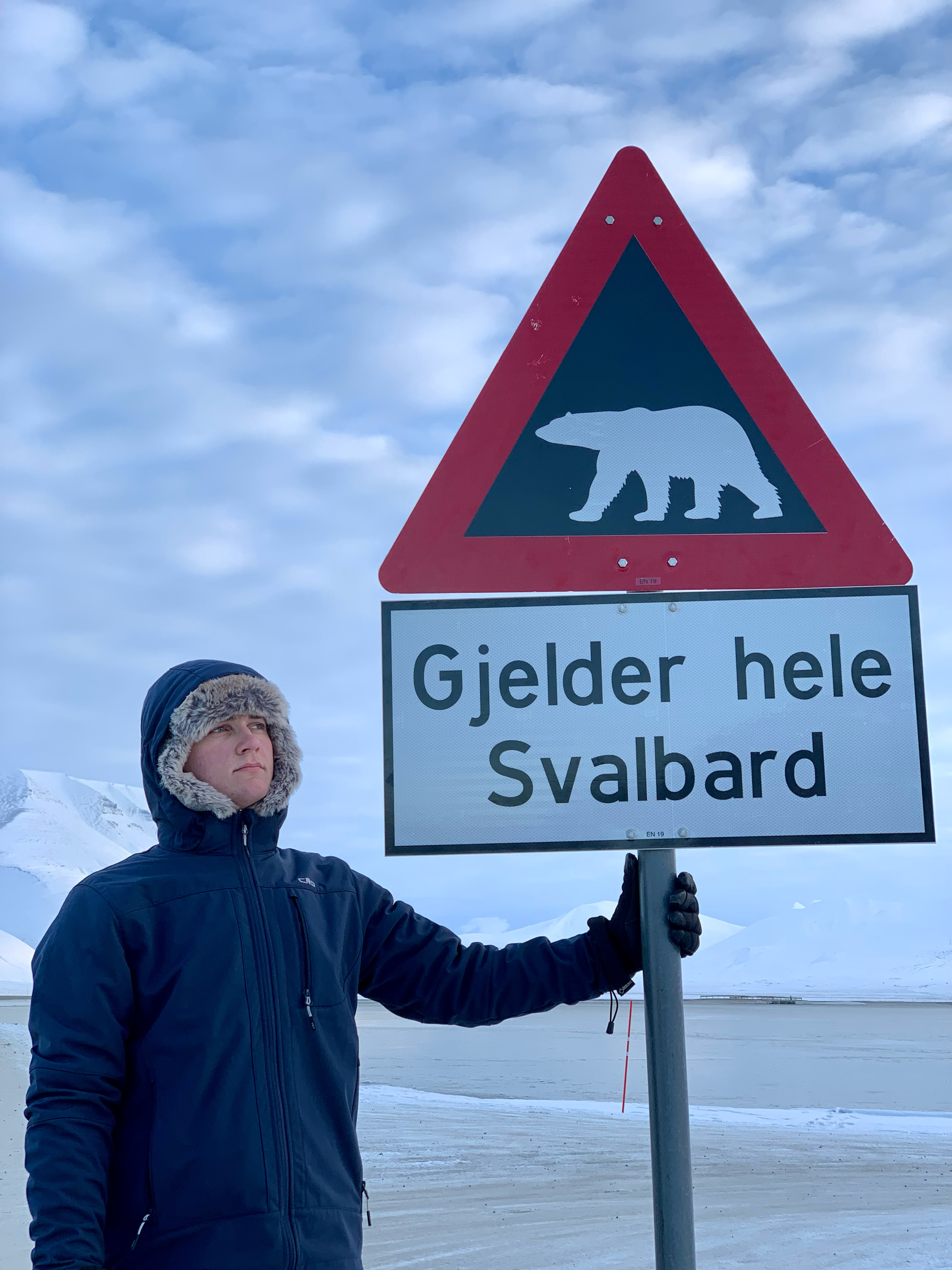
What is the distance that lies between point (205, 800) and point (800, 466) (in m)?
1.07

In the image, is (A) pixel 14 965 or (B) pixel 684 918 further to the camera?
(A) pixel 14 965

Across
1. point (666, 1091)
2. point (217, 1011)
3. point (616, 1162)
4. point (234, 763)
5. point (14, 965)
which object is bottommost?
point (14, 965)

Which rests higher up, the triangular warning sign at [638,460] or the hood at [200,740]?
the triangular warning sign at [638,460]

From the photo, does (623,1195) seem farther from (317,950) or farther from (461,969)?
(317,950)

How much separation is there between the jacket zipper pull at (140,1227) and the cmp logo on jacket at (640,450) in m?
1.06

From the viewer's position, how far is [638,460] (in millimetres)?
1687

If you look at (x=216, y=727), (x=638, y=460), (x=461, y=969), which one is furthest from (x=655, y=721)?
(x=216, y=727)

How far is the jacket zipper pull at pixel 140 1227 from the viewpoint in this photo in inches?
60.2

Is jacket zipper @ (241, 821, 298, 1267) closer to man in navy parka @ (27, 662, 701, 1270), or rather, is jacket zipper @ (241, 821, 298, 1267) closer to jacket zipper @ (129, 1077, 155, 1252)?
man in navy parka @ (27, 662, 701, 1270)

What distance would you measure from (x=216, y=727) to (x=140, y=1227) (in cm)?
73

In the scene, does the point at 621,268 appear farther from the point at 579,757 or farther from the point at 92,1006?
the point at 92,1006

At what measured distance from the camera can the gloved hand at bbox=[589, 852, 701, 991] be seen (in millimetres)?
1597

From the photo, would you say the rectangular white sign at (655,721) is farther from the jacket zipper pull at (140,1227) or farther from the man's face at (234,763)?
the jacket zipper pull at (140,1227)

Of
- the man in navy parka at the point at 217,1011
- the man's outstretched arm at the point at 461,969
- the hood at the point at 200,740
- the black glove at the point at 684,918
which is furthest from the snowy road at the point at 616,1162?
the black glove at the point at 684,918
